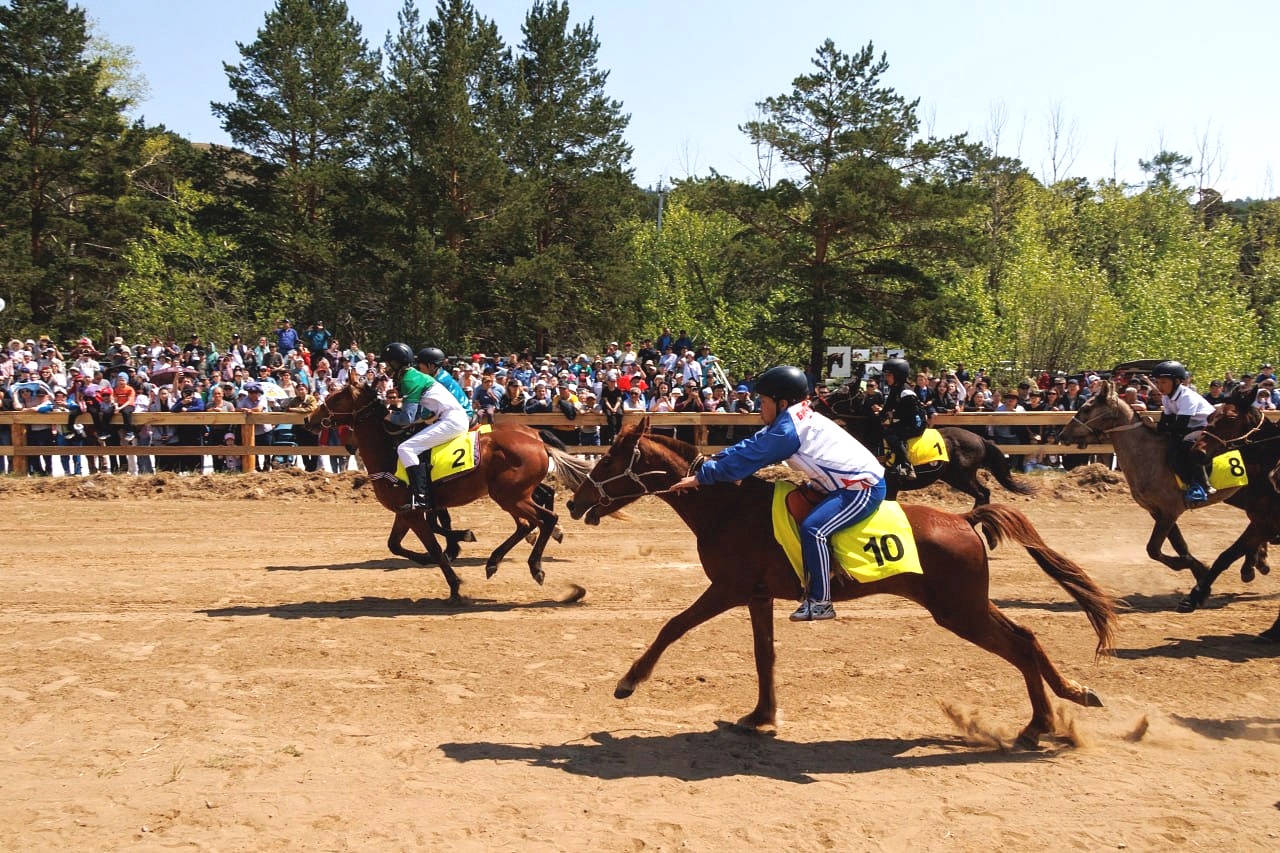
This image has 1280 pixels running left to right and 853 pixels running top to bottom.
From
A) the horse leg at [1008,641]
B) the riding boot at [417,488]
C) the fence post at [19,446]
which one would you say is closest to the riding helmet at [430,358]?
the riding boot at [417,488]

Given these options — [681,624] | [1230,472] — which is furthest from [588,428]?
[681,624]

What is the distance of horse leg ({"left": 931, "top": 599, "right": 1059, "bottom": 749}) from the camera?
257 inches

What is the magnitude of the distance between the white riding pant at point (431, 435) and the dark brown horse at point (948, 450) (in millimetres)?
5139

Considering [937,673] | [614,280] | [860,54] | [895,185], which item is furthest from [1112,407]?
[614,280]

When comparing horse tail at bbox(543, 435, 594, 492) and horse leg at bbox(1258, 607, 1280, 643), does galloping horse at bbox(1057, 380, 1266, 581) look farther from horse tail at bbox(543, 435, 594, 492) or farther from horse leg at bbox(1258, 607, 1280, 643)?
horse tail at bbox(543, 435, 594, 492)

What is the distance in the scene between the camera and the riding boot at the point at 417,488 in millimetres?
10625

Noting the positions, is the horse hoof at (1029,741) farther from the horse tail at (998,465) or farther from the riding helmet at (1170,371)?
the horse tail at (998,465)

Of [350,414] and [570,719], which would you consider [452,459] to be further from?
[570,719]

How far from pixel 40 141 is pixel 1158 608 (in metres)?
36.8

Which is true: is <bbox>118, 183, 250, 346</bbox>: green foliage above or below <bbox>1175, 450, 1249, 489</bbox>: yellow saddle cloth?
above

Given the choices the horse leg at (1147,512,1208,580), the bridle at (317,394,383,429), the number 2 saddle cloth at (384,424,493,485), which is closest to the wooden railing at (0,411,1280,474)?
the horse leg at (1147,512,1208,580)

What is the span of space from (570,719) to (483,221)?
26.3 meters

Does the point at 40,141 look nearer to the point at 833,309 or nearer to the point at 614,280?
the point at 614,280

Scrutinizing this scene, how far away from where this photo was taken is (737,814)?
5.59 metres
